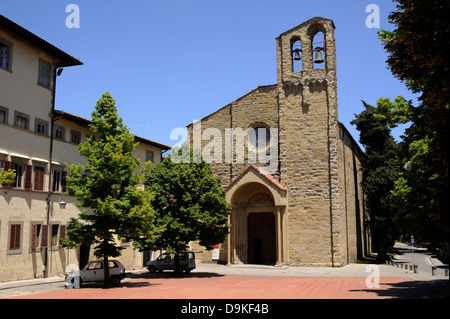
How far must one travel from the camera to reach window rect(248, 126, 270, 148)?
110 ft

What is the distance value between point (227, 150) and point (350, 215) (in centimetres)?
1270

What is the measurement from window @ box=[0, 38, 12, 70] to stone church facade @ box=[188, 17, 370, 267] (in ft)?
58.1

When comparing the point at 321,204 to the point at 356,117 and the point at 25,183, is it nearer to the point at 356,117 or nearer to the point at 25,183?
the point at 356,117

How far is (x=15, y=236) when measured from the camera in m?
20.3

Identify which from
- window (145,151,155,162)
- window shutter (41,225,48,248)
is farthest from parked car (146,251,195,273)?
window (145,151,155,162)

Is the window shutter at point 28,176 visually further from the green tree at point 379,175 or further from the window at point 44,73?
the green tree at point 379,175

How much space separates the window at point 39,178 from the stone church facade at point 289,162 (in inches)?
564

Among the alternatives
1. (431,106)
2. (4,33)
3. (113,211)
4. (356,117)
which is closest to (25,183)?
(113,211)

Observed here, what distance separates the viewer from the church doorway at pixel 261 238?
32.4 metres

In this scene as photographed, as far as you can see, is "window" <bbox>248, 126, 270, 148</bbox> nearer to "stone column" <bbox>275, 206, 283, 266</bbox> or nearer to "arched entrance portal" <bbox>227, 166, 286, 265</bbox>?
"arched entrance portal" <bbox>227, 166, 286, 265</bbox>

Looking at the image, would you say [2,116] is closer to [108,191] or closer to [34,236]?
[34,236]

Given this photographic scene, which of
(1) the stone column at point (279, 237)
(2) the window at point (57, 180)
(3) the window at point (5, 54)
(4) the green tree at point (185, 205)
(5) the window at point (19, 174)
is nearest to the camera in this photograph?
(3) the window at point (5, 54)

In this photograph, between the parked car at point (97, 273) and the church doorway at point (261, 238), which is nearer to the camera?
the parked car at point (97, 273)

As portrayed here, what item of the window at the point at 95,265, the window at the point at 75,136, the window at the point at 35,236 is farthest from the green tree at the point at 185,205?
the window at the point at 35,236
